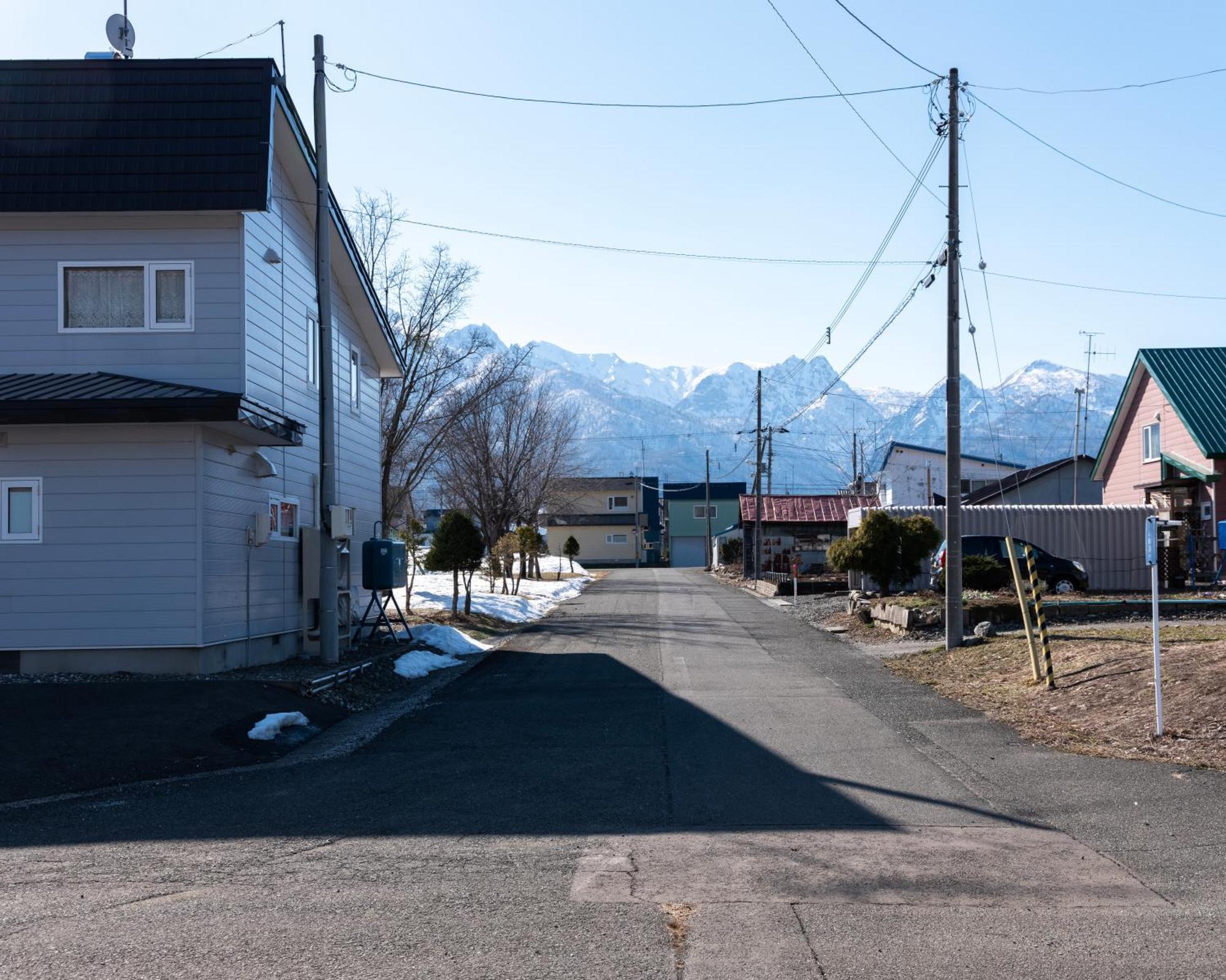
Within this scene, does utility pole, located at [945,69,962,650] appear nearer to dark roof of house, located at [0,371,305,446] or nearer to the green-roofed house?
dark roof of house, located at [0,371,305,446]

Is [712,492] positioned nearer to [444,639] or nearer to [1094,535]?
[1094,535]

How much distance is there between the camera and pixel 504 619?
29.2 metres

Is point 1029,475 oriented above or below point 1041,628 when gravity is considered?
above

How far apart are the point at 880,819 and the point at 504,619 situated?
21.9 meters

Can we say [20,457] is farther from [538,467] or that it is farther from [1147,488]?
[538,467]

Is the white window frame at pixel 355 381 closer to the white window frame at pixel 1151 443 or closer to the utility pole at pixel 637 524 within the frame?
the white window frame at pixel 1151 443

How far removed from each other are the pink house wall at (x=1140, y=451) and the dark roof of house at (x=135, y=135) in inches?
998

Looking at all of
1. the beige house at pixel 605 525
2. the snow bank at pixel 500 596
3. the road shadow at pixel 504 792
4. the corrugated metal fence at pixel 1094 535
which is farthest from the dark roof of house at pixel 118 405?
the beige house at pixel 605 525

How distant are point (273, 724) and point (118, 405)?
440cm

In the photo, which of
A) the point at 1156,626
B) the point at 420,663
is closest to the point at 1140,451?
the point at 420,663

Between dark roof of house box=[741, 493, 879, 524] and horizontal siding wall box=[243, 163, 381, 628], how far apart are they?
3124cm

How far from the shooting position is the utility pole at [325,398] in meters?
16.3

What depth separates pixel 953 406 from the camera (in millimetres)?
18125

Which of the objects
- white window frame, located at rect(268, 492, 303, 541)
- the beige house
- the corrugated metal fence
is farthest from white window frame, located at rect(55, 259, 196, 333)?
the beige house
